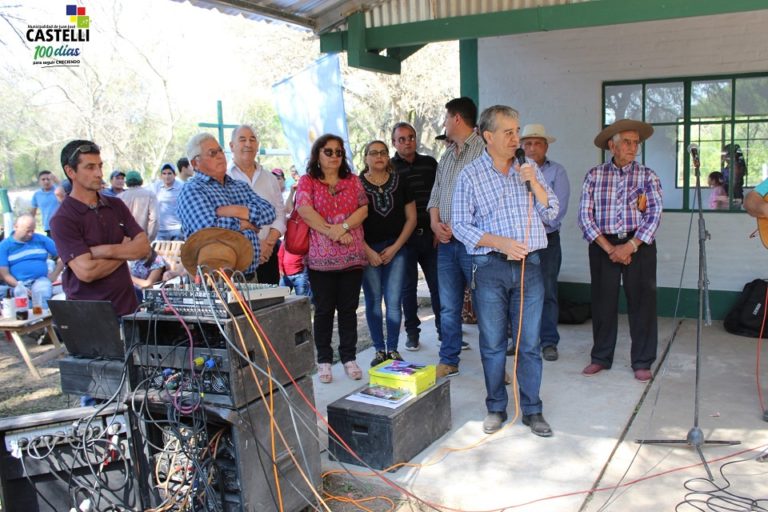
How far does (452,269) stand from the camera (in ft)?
16.4

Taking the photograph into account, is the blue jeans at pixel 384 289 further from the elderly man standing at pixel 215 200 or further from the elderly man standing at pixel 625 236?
the elderly man standing at pixel 625 236

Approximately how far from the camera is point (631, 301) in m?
5.11

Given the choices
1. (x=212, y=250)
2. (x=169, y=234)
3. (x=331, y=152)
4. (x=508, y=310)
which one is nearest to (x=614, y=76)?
(x=331, y=152)

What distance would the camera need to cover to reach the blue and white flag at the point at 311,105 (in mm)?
6527

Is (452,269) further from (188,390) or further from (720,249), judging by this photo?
(720,249)

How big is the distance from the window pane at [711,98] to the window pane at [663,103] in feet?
0.42

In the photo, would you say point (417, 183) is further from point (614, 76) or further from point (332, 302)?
point (614, 76)

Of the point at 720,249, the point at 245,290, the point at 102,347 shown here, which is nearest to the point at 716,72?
the point at 720,249

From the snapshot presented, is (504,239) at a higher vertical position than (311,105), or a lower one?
lower

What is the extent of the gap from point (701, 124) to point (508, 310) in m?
3.84

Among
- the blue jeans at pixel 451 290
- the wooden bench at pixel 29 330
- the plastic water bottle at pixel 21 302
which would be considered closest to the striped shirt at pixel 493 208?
the blue jeans at pixel 451 290

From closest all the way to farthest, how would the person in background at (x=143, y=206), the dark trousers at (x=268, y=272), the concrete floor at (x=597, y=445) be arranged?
the concrete floor at (x=597, y=445)
the dark trousers at (x=268, y=272)
the person in background at (x=143, y=206)

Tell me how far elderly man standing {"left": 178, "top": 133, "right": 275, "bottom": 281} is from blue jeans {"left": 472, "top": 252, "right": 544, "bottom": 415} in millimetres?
1425

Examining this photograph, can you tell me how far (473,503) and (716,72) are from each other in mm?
5176
